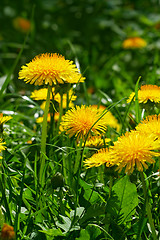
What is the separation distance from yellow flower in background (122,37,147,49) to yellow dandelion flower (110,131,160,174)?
2.22m

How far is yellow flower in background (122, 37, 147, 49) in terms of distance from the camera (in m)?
2.90

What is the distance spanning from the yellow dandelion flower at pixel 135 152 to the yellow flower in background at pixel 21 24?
9.18 ft

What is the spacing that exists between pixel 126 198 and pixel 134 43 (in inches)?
85.8

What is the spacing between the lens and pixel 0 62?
312cm

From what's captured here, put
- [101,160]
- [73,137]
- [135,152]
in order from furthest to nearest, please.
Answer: [73,137]
[101,160]
[135,152]

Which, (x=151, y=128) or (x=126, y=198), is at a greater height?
(x=151, y=128)

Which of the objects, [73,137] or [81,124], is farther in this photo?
[73,137]

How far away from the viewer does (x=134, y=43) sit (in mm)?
2908

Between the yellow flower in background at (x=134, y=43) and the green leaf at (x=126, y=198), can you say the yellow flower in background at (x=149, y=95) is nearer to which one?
the green leaf at (x=126, y=198)

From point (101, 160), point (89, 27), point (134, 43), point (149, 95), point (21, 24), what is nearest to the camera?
point (101, 160)

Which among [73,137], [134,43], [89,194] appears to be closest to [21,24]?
[134,43]

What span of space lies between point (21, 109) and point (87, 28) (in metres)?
1.50

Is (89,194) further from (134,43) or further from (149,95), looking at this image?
(134,43)

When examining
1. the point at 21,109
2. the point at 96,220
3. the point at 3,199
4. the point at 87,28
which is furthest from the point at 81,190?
the point at 87,28
